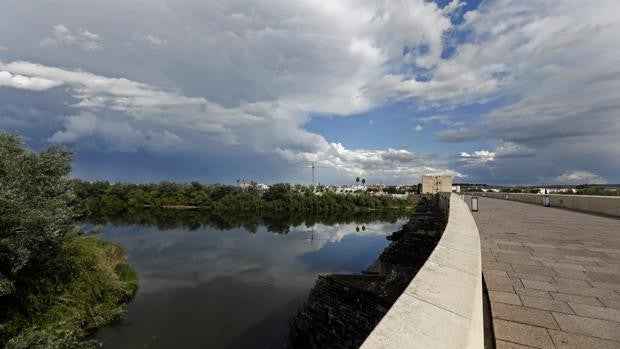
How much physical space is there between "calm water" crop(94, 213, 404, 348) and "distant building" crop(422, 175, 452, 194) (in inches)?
899

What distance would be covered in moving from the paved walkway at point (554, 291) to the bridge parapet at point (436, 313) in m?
0.55

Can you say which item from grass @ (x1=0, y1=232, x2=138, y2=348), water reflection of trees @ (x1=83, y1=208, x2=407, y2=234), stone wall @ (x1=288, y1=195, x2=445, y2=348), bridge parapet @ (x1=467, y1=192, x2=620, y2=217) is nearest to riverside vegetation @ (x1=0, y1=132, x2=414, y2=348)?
grass @ (x1=0, y1=232, x2=138, y2=348)

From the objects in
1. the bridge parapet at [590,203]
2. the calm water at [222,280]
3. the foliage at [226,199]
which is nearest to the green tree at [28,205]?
the calm water at [222,280]

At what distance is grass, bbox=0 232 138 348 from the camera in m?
9.25

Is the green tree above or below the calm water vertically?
above

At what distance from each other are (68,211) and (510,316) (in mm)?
13352

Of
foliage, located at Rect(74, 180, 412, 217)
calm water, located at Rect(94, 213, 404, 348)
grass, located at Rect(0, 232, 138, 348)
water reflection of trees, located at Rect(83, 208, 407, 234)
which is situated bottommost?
calm water, located at Rect(94, 213, 404, 348)

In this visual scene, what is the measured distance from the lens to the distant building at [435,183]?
57531mm

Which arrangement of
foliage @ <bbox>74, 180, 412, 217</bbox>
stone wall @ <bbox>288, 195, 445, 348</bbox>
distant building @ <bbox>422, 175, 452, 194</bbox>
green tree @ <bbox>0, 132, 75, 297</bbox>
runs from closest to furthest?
green tree @ <bbox>0, 132, 75, 297</bbox> < stone wall @ <bbox>288, 195, 445, 348</bbox> < distant building @ <bbox>422, 175, 452, 194</bbox> < foliage @ <bbox>74, 180, 412, 217</bbox>

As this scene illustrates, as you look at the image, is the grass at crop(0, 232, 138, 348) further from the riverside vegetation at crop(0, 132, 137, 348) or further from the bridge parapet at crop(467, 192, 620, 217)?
the bridge parapet at crop(467, 192, 620, 217)

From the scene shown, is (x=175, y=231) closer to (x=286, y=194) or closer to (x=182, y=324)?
(x=182, y=324)

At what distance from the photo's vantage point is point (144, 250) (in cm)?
3086

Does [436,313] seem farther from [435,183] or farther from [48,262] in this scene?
[435,183]

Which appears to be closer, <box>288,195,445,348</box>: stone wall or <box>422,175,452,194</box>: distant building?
<box>288,195,445,348</box>: stone wall
